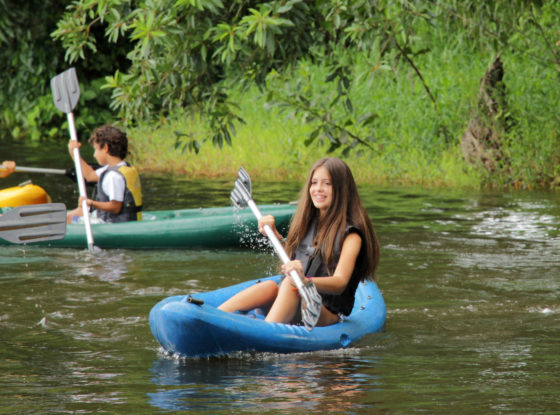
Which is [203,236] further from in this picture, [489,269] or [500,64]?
[500,64]

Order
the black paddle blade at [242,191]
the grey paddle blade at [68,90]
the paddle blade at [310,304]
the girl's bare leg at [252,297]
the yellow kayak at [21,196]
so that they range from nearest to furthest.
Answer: the paddle blade at [310,304], the girl's bare leg at [252,297], the black paddle blade at [242,191], the yellow kayak at [21,196], the grey paddle blade at [68,90]

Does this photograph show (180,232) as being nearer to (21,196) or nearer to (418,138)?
(21,196)

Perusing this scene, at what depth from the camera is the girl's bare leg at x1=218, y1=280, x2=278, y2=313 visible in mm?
5184

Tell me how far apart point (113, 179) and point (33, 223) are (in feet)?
3.41

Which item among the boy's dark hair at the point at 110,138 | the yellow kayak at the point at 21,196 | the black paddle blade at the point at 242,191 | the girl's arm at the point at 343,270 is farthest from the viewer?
the yellow kayak at the point at 21,196

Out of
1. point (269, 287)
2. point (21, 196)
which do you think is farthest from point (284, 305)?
point (21, 196)

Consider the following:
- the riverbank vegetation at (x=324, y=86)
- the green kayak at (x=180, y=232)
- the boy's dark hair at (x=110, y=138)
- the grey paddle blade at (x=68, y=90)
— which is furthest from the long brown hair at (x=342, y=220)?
the grey paddle blade at (x=68, y=90)

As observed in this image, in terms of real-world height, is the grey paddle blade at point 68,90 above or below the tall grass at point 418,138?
above

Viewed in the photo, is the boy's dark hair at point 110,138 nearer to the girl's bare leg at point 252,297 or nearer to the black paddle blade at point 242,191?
the black paddle blade at point 242,191

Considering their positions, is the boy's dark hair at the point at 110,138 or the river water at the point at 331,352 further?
the boy's dark hair at the point at 110,138

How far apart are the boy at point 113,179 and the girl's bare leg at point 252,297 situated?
334cm

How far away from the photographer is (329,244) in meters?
5.04

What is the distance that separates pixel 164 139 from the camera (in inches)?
613

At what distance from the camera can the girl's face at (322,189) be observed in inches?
199
